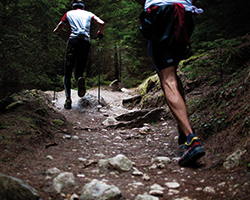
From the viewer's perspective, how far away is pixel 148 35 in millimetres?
2256

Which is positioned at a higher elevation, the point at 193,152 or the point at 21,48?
the point at 21,48

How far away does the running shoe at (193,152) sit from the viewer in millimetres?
1834

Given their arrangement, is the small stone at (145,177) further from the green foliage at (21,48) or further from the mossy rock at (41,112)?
the green foliage at (21,48)

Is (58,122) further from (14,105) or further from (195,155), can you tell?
(195,155)

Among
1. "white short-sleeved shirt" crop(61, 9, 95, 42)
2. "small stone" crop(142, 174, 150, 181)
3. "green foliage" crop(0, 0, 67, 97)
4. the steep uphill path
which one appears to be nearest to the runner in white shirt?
"white short-sleeved shirt" crop(61, 9, 95, 42)

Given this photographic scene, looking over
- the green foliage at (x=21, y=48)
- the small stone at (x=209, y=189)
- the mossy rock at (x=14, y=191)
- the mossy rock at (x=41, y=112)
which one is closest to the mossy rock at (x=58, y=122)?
the mossy rock at (x=41, y=112)

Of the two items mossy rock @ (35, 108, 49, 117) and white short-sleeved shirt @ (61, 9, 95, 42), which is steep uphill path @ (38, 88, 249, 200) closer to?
mossy rock @ (35, 108, 49, 117)

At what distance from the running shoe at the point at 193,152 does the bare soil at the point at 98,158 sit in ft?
0.26

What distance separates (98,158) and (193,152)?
3.44 ft

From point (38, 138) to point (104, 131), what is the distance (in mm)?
1587

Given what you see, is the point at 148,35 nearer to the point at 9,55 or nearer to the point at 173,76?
the point at 173,76

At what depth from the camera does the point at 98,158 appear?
2295mm

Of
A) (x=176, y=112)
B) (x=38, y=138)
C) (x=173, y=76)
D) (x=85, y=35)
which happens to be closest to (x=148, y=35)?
(x=173, y=76)

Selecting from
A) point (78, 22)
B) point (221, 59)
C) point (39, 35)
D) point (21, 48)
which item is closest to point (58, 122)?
point (21, 48)
